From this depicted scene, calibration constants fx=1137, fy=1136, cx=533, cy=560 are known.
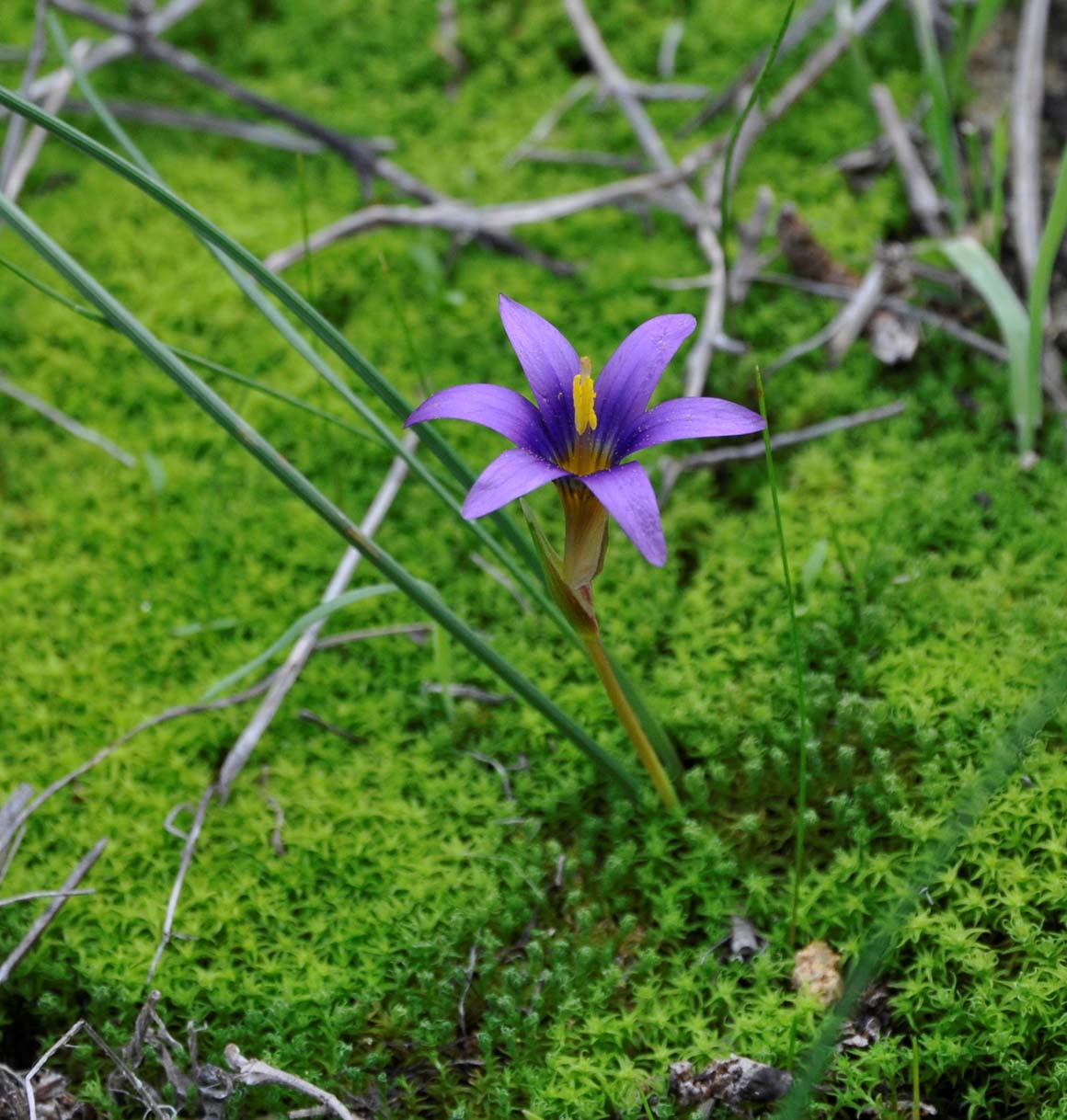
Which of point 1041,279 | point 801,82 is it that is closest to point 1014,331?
point 1041,279

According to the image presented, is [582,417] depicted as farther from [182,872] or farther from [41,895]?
[41,895]

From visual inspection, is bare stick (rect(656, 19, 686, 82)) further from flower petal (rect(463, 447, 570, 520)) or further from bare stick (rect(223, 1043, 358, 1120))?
bare stick (rect(223, 1043, 358, 1120))

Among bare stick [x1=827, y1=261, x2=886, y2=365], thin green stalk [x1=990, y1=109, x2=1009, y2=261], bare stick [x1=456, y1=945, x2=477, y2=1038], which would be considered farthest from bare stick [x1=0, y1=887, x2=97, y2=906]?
thin green stalk [x1=990, y1=109, x2=1009, y2=261]

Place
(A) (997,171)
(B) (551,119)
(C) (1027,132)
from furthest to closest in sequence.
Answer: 1. (B) (551,119)
2. (C) (1027,132)
3. (A) (997,171)

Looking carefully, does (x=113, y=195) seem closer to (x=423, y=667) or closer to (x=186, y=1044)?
(x=423, y=667)

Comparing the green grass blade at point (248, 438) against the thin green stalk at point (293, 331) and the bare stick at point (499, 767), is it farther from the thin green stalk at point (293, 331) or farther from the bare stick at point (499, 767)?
the bare stick at point (499, 767)

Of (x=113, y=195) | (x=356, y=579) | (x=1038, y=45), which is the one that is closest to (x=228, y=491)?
(x=356, y=579)

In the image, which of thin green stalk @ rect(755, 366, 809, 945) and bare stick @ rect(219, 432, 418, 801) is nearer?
thin green stalk @ rect(755, 366, 809, 945)
